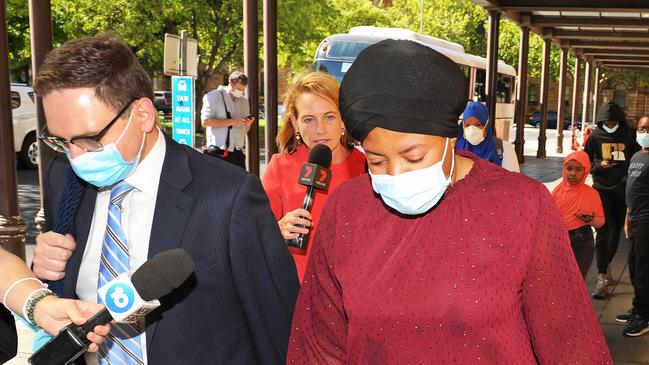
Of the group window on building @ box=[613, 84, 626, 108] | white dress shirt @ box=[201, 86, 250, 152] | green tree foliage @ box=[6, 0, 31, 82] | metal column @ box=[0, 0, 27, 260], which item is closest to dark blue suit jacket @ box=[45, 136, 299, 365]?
metal column @ box=[0, 0, 27, 260]

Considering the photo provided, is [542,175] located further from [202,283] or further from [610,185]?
[202,283]

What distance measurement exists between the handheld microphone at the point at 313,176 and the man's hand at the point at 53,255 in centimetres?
115

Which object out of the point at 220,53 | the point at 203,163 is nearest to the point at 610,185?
the point at 203,163

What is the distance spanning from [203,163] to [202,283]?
36cm

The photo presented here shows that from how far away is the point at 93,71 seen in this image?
2074 mm

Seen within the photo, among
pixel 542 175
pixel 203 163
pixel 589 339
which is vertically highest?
pixel 203 163

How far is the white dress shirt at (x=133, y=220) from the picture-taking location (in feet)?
7.13

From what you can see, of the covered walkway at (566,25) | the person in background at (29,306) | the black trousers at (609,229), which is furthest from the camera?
the covered walkway at (566,25)

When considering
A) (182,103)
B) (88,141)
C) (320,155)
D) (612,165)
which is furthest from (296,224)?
(612,165)

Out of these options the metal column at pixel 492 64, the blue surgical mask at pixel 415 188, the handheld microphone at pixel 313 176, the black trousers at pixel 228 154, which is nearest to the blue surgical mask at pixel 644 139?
the handheld microphone at pixel 313 176

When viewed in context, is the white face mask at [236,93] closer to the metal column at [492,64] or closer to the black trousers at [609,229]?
the black trousers at [609,229]

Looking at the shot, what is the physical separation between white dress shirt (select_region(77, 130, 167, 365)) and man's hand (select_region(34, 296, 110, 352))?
0.35m

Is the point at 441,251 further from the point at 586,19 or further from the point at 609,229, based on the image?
the point at 586,19

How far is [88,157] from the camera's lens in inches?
85.7
